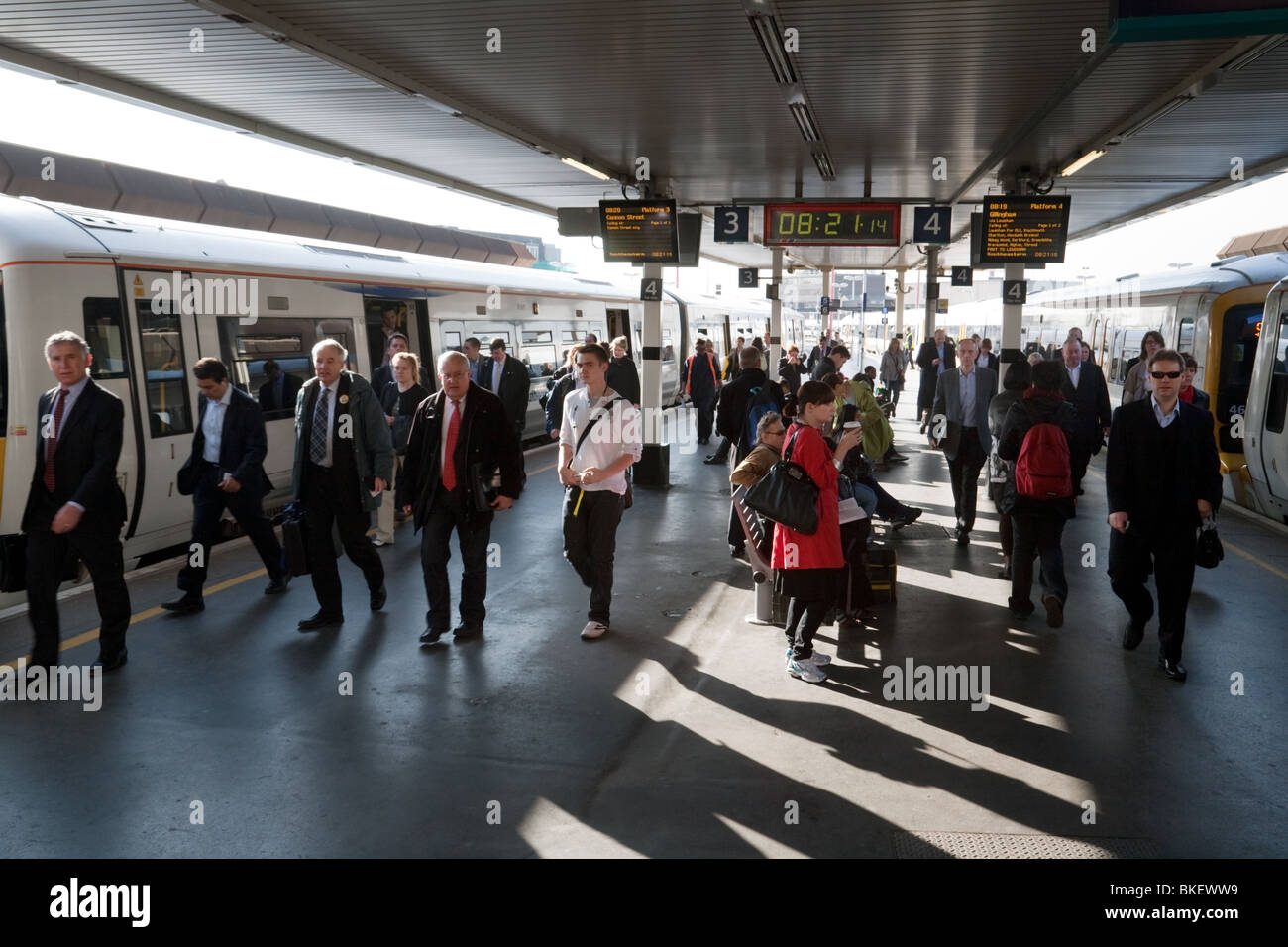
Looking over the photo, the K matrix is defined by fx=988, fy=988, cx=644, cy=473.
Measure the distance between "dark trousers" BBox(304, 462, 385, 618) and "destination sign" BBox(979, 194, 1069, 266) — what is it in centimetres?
879

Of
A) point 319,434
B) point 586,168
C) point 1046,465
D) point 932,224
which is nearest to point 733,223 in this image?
point 932,224

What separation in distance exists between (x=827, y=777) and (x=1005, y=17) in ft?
18.0

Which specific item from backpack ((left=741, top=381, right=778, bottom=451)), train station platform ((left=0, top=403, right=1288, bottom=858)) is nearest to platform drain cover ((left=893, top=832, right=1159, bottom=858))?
train station platform ((left=0, top=403, right=1288, bottom=858))

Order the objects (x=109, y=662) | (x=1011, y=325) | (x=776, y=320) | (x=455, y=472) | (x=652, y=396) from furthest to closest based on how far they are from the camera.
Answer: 1. (x=776, y=320)
2. (x=652, y=396)
3. (x=1011, y=325)
4. (x=455, y=472)
5. (x=109, y=662)

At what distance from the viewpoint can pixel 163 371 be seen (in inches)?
346

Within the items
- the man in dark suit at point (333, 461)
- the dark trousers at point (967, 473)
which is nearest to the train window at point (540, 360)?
the dark trousers at point (967, 473)

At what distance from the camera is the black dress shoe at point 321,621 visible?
671cm

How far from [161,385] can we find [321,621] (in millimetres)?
3345

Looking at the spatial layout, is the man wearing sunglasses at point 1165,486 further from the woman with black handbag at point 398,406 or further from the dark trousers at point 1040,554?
the woman with black handbag at point 398,406

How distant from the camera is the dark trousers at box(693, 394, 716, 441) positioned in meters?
17.3

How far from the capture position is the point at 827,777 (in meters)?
4.57

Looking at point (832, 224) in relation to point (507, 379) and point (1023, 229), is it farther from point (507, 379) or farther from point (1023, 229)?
point (507, 379)

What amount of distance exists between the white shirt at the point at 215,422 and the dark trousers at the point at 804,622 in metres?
4.22
